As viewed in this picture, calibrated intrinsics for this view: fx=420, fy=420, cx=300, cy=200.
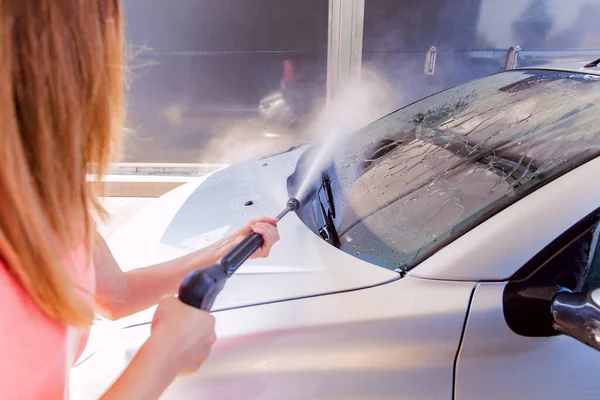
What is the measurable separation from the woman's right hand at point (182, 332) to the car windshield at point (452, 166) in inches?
22.9

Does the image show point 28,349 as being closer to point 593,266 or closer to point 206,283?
point 206,283

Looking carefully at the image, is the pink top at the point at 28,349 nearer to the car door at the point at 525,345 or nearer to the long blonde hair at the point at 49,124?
the long blonde hair at the point at 49,124

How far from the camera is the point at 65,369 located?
72 cm

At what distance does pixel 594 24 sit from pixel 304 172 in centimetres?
512

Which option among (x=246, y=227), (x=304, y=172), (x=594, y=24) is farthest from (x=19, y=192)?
(x=594, y=24)

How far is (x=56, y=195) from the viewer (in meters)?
0.64

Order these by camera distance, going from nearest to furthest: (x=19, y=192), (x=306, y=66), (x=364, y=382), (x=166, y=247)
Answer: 1. (x=19, y=192)
2. (x=364, y=382)
3. (x=166, y=247)
4. (x=306, y=66)

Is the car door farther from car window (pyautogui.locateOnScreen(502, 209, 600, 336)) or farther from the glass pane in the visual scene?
the glass pane

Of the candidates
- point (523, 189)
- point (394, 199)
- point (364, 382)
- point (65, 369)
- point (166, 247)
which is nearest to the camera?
point (65, 369)

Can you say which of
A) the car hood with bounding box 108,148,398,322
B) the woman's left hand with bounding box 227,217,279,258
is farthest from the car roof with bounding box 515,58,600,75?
the woman's left hand with bounding box 227,217,279,258

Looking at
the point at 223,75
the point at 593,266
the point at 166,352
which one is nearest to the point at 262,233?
the point at 166,352

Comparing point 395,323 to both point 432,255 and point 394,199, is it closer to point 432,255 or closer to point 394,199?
point 432,255

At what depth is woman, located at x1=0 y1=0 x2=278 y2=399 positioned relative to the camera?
1.86 feet

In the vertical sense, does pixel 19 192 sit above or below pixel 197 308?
above
